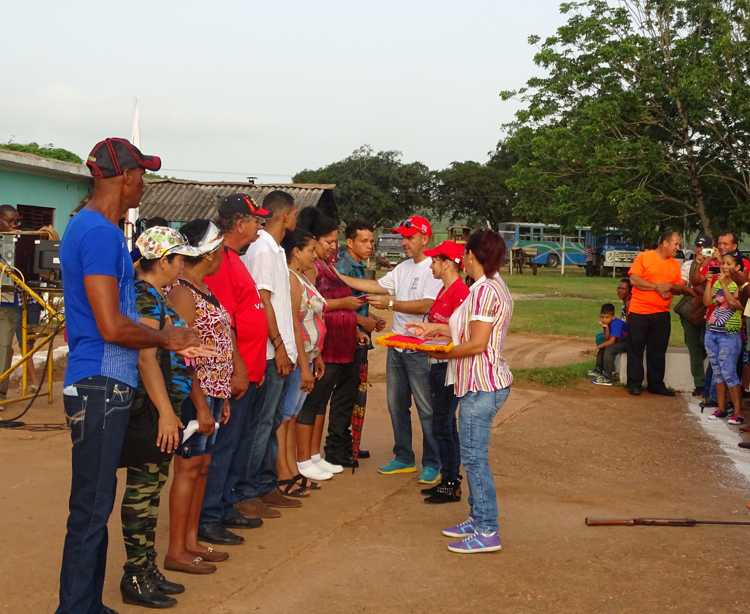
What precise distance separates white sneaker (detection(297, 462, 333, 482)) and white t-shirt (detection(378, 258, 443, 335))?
46.3 inches

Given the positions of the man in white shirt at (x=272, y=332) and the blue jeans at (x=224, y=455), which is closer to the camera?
the blue jeans at (x=224, y=455)

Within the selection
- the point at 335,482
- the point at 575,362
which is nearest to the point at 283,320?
the point at 335,482

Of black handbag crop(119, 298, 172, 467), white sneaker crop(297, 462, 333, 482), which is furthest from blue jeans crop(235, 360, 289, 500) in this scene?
black handbag crop(119, 298, 172, 467)

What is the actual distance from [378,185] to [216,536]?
213 feet

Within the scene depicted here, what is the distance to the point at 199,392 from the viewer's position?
4449 millimetres

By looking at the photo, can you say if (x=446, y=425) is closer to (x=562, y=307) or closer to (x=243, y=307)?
(x=243, y=307)

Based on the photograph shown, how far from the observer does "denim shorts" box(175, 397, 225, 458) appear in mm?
4430

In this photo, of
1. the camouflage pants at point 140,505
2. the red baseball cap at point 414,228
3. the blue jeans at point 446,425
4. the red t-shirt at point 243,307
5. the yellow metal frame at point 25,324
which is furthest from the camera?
the yellow metal frame at point 25,324

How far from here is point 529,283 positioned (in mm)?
36625

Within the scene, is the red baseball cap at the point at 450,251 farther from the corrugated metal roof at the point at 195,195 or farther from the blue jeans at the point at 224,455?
the corrugated metal roof at the point at 195,195

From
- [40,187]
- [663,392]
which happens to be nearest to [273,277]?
[663,392]

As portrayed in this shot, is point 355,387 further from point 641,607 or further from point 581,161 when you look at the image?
point 581,161

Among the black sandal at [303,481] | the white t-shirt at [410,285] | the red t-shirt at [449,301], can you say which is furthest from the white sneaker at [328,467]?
the red t-shirt at [449,301]

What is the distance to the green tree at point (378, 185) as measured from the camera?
214ft
